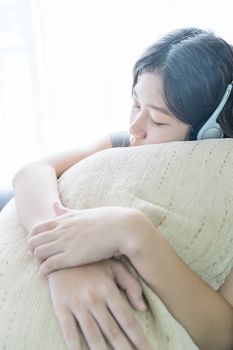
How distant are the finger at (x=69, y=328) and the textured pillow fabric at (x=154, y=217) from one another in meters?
0.01

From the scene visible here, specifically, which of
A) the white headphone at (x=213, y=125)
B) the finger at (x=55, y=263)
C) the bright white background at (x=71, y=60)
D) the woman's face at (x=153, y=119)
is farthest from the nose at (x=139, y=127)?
the bright white background at (x=71, y=60)

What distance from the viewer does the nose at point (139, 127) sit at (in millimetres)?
978

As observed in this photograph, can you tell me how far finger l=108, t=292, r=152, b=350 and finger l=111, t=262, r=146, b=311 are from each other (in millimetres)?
21

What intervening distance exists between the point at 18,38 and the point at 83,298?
1190mm

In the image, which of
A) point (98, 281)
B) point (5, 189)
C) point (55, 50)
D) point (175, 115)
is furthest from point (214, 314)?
point (55, 50)

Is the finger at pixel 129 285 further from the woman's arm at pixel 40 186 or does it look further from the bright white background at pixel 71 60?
the bright white background at pixel 71 60

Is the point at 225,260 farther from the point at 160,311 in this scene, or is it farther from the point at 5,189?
the point at 5,189

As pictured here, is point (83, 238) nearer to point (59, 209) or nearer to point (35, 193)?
point (59, 209)

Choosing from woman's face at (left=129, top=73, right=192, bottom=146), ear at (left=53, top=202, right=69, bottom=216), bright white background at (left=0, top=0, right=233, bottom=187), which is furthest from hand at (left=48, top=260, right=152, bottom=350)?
bright white background at (left=0, top=0, right=233, bottom=187)

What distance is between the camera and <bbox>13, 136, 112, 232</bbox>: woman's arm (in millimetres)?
812

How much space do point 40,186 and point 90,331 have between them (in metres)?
0.33

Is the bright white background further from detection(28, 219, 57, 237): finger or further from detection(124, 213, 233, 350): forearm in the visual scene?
detection(124, 213, 233, 350): forearm

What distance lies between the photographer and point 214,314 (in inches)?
28.2

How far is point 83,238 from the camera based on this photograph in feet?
2.22
